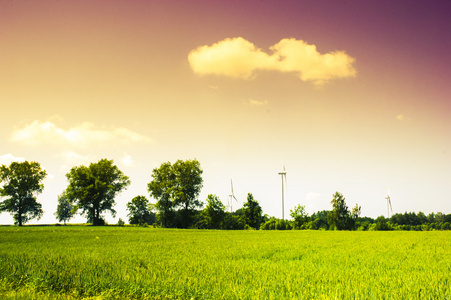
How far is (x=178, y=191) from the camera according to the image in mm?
73938

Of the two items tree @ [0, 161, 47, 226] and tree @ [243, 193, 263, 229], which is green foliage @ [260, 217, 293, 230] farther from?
tree @ [0, 161, 47, 226]

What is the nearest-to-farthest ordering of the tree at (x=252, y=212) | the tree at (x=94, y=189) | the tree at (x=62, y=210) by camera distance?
the tree at (x=94, y=189), the tree at (x=252, y=212), the tree at (x=62, y=210)

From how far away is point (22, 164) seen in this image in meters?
74.9

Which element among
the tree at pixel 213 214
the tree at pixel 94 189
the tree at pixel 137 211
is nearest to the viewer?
the tree at pixel 94 189

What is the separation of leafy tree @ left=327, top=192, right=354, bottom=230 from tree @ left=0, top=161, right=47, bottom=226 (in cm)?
8415

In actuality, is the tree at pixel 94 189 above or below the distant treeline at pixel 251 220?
above

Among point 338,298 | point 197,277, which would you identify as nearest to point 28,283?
point 197,277

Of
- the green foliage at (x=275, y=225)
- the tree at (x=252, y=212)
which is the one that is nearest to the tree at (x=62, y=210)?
the tree at (x=252, y=212)

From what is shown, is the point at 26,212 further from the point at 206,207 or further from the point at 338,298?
the point at 338,298

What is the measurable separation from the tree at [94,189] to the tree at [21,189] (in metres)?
10.6

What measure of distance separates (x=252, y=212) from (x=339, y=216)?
28369 mm

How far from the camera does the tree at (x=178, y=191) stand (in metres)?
74.8

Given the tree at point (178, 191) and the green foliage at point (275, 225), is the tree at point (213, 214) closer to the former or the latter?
the tree at point (178, 191)

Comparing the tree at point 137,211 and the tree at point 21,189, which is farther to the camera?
the tree at point 137,211
